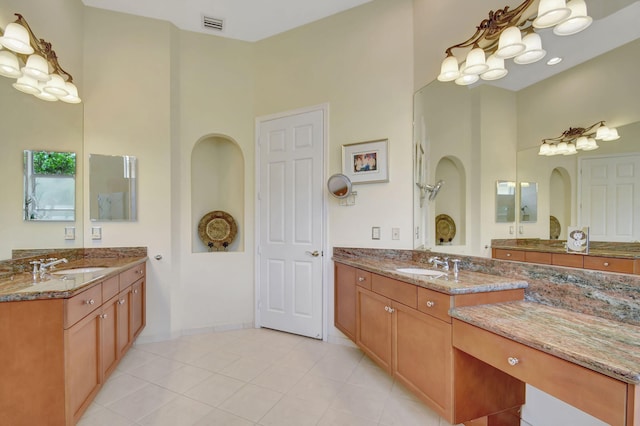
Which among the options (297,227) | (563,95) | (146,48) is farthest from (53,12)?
(563,95)

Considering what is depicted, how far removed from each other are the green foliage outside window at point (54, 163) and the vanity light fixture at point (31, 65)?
0.47 m

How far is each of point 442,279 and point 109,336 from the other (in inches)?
90.7

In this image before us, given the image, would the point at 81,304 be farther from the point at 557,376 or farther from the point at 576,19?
the point at 576,19

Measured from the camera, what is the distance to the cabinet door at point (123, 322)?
229 cm

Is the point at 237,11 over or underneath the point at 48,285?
over

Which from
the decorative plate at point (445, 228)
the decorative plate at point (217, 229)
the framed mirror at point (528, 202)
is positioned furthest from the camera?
the decorative plate at point (217, 229)

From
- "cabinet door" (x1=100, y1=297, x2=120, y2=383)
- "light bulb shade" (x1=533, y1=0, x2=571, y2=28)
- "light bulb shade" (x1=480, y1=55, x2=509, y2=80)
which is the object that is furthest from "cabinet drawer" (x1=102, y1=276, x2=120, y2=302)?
"light bulb shade" (x1=533, y1=0, x2=571, y2=28)

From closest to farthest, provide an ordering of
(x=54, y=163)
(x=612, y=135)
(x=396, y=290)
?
(x=612, y=135) < (x=396, y=290) < (x=54, y=163)

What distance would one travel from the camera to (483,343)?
1.39 meters

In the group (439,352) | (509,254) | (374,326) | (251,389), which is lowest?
(251,389)

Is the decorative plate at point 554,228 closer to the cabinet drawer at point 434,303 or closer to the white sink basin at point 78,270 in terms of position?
the cabinet drawer at point 434,303

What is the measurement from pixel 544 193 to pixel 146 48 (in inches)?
143

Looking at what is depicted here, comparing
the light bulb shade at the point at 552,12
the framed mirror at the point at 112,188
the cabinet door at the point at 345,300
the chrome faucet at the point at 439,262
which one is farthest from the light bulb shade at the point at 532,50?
the framed mirror at the point at 112,188

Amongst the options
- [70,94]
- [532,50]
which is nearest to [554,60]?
[532,50]
